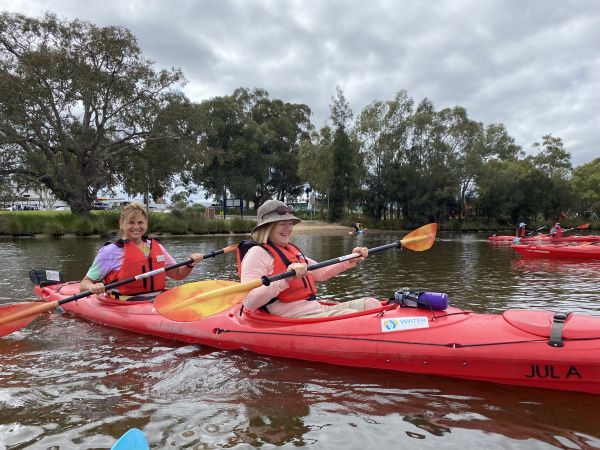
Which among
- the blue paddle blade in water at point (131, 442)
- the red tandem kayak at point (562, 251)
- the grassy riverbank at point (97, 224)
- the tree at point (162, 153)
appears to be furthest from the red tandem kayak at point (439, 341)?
the tree at point (162, 153)

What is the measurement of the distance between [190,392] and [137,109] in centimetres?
2557

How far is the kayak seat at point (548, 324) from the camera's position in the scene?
3.54 m

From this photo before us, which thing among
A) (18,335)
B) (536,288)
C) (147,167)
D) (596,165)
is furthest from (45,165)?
(596,165)

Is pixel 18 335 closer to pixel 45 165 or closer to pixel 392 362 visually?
pixel 392 362

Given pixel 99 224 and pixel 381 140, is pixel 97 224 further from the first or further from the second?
pixel 381 140

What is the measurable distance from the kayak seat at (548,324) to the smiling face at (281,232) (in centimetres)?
206

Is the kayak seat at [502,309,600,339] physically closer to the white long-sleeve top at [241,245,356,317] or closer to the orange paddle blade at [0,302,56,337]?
the white long-sleeve top at [241,245,356,317]

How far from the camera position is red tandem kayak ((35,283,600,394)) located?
356 centimetres

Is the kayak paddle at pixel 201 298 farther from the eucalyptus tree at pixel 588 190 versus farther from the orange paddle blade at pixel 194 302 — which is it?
the eucalyptus tree at pixel 588 190

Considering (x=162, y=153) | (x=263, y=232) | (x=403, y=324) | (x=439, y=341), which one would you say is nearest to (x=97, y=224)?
(x=162, y=153)

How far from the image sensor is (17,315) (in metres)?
4.88

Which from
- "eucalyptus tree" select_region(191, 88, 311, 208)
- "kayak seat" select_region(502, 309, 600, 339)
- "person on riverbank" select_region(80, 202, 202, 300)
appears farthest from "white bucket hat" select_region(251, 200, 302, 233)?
"eucalyptus tree" select_region(191, 88, 311, 208)

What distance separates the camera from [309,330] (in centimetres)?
447

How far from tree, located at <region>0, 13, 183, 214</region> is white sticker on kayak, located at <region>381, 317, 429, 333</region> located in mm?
24394
